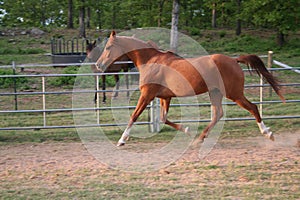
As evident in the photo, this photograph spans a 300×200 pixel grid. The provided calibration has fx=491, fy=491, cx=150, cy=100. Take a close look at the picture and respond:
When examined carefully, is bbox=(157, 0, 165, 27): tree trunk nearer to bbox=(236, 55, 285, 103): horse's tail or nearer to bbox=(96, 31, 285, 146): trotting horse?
bbox=(236, 55, 285, 103): horse's tail

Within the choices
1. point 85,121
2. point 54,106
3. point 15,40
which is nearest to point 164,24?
point 15,40

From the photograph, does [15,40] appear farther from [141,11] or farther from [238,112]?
[238,112]

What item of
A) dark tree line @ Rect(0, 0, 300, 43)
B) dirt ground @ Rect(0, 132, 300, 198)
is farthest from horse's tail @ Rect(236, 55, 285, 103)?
dark tree line @ Rect(0, 0, 300, 43)

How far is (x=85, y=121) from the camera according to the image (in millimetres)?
8508

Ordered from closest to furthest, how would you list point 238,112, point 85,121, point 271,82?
1. point 271,82
2. point 85,121
3. point 238,112

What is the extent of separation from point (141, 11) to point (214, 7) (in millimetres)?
3625

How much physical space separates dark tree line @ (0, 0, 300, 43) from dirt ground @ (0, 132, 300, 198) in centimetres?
1243

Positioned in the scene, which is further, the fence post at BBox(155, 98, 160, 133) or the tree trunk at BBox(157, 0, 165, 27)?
the tree trunk at BBox(157, 0, 165, 27)

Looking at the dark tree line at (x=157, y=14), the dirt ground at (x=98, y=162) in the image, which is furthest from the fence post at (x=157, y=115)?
the dark tree line at (x=157, y=14)

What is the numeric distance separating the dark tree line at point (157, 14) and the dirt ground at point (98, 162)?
12.4m

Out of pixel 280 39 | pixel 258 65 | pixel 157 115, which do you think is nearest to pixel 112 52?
pixel 157 115

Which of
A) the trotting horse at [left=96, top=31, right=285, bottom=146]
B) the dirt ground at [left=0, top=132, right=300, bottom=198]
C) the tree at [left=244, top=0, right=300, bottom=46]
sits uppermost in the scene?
the tree at [left=244, top=0, right=300, bottom=46]

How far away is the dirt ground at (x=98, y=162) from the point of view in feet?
17.9

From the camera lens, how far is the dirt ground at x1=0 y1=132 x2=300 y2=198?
5465mm
